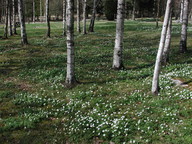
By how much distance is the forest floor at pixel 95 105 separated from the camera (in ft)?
27.1

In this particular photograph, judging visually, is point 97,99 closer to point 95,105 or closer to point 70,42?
point 95,105

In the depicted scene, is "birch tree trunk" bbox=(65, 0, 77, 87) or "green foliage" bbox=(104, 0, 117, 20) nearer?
"birch tree trunk" bbox=(65, 0, 77, 87)

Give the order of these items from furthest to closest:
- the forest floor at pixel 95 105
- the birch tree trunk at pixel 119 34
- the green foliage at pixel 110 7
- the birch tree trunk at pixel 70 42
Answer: the green foliage at pixel 110 7, the birch tree trunk at pixel 119 34, the birch tree trunk at pixel 70 42, the forest floor at pixel 95 105

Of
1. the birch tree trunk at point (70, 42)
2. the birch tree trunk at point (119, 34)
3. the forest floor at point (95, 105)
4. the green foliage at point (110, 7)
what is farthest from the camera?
the green foliage at point (110, 7)

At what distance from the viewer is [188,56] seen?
1819 cm

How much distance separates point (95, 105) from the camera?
10719mm

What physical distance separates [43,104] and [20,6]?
17.9m

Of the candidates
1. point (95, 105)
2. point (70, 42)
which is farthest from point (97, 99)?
point (70, 42)

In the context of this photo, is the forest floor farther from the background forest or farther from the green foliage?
the green foliage

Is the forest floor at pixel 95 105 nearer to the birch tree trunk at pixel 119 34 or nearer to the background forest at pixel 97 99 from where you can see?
the background forest at pixel 97 99

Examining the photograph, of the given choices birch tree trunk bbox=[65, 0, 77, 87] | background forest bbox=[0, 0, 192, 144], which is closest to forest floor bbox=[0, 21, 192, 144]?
background forest bbox=[0, 0, 192, 144]

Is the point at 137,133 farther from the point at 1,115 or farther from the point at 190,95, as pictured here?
the point at 1,115

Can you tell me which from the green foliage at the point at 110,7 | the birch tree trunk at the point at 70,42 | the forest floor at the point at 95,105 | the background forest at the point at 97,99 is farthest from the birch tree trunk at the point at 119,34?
the green foliage at the point at 110,7

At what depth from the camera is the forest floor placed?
8.26 metres
